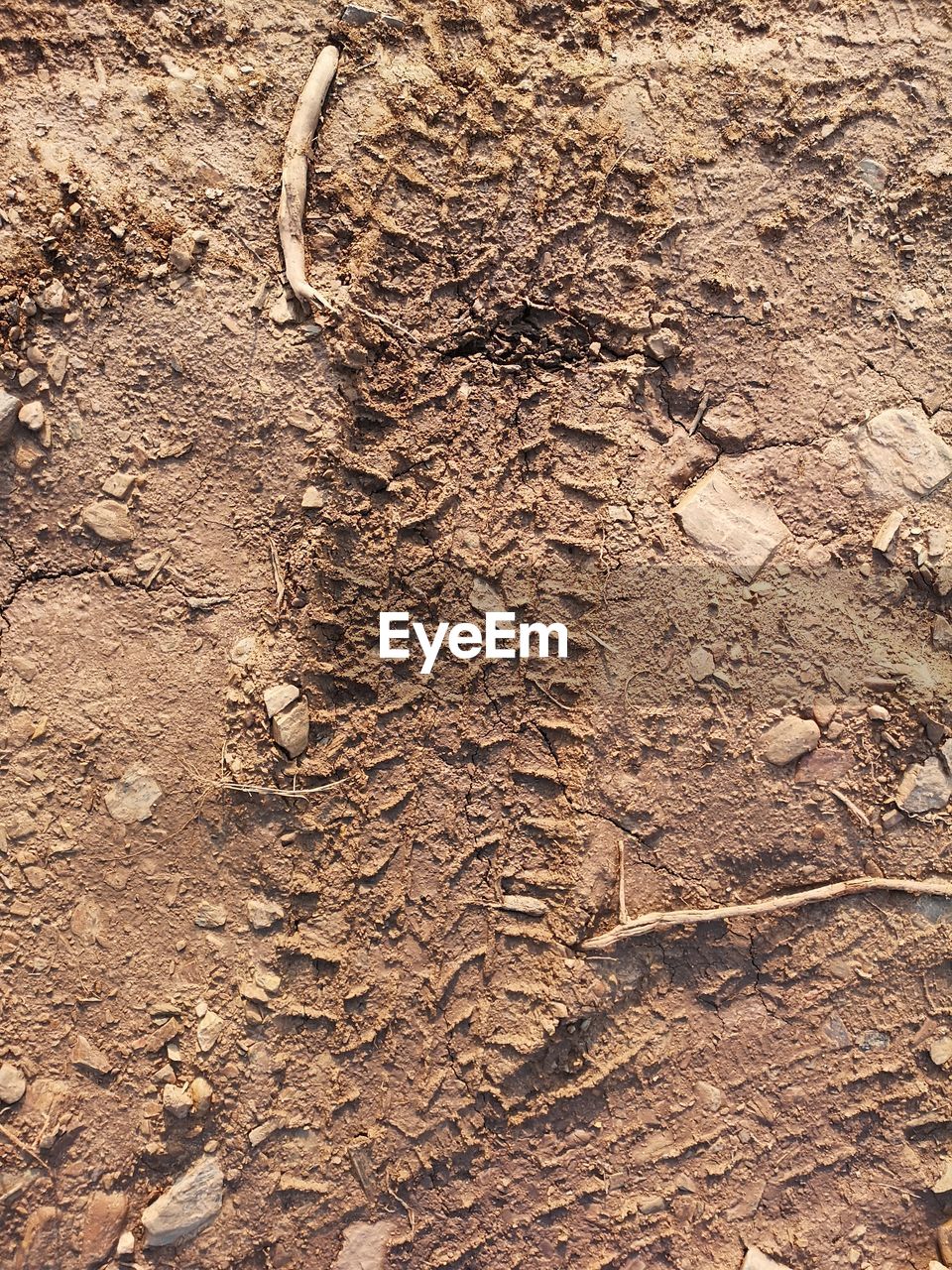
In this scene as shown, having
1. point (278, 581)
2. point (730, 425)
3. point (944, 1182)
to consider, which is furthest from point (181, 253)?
point (944, 1182)

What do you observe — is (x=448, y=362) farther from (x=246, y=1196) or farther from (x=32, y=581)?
(x=246, y=1196)

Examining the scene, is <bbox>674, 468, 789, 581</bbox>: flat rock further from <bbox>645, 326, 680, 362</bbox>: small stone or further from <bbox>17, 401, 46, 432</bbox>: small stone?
<bbox>17, 401, 46, 432</bbox>: small stone

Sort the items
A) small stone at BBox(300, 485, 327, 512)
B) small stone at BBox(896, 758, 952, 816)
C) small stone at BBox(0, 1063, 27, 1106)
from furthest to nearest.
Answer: small stone at BBox(896, 758, 952, 816) < small stone at BBox(300, 485, 327, 512) < small stone at BBox(0, 1063, 27, 1106)

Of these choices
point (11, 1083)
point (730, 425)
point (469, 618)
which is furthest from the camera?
point (730, 425)

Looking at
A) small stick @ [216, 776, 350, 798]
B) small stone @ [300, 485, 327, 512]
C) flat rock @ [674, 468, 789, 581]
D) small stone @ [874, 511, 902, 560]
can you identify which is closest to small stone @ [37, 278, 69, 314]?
small stone @ [300, 485, 327, 512]

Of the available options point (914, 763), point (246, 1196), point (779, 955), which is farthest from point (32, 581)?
point (914, 763)

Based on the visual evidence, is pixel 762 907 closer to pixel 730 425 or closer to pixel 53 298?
pixel 730 425
